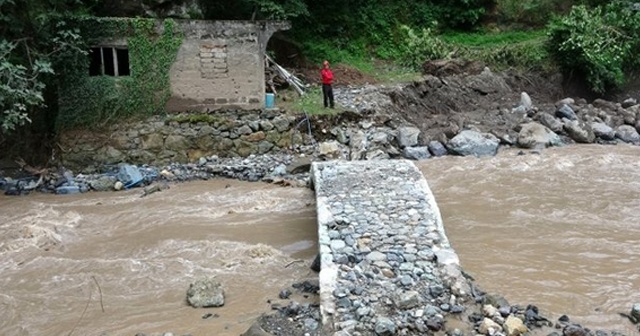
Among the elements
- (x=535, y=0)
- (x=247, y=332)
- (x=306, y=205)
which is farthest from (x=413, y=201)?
(x=535, y=0)

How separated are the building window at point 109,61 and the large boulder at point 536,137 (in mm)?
10984

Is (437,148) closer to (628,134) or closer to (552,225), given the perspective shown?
(552,225)

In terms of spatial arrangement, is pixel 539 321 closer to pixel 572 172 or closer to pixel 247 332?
pixel 247 332

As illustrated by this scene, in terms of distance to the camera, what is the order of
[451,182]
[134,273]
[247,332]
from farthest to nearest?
1. [451,182]
2. [134,273]
3. [247,332]

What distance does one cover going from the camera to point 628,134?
16969 mm

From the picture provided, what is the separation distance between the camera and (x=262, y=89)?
50.0ft

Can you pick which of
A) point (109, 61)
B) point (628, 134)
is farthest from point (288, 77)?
point (628, 134)

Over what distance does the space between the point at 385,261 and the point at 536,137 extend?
10.0 m

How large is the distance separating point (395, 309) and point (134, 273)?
4216mm

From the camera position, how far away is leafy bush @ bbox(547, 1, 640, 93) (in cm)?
1988

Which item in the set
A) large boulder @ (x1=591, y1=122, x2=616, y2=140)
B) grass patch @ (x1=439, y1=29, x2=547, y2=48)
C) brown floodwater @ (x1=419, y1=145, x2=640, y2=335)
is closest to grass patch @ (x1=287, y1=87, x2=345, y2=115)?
brown floodwater @ (x1=419, y1=145, x2=640, y2=335)

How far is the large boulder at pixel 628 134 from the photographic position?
1681cm

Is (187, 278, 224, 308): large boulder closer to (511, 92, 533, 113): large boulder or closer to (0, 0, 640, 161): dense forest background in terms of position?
(0, 0, 640, 161): dense forest background

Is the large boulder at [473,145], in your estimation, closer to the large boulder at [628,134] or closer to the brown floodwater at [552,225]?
the brown floodwater at [552,225]
